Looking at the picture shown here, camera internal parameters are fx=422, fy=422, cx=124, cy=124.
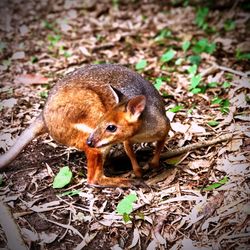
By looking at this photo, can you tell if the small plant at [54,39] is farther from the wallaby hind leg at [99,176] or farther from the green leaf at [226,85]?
the wallaby hind leg at [99,176]

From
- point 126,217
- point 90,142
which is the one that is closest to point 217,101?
point 90,142

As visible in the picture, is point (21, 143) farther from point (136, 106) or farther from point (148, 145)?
point (148, 145)

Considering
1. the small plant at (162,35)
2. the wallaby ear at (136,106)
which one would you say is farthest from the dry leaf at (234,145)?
the small plant at (162,35)

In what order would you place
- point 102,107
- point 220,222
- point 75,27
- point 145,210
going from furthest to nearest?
point 75,27, point 102,107, point 145,210, point 220,222

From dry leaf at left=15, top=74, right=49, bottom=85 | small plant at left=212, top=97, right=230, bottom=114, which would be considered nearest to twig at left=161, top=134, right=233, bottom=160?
small plant at left=212, top=97, right=230, bottom=114

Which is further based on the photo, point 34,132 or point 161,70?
point 161,70

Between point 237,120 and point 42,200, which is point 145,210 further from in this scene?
point 237,120

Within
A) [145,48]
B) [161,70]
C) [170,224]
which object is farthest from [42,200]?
[145,48]
